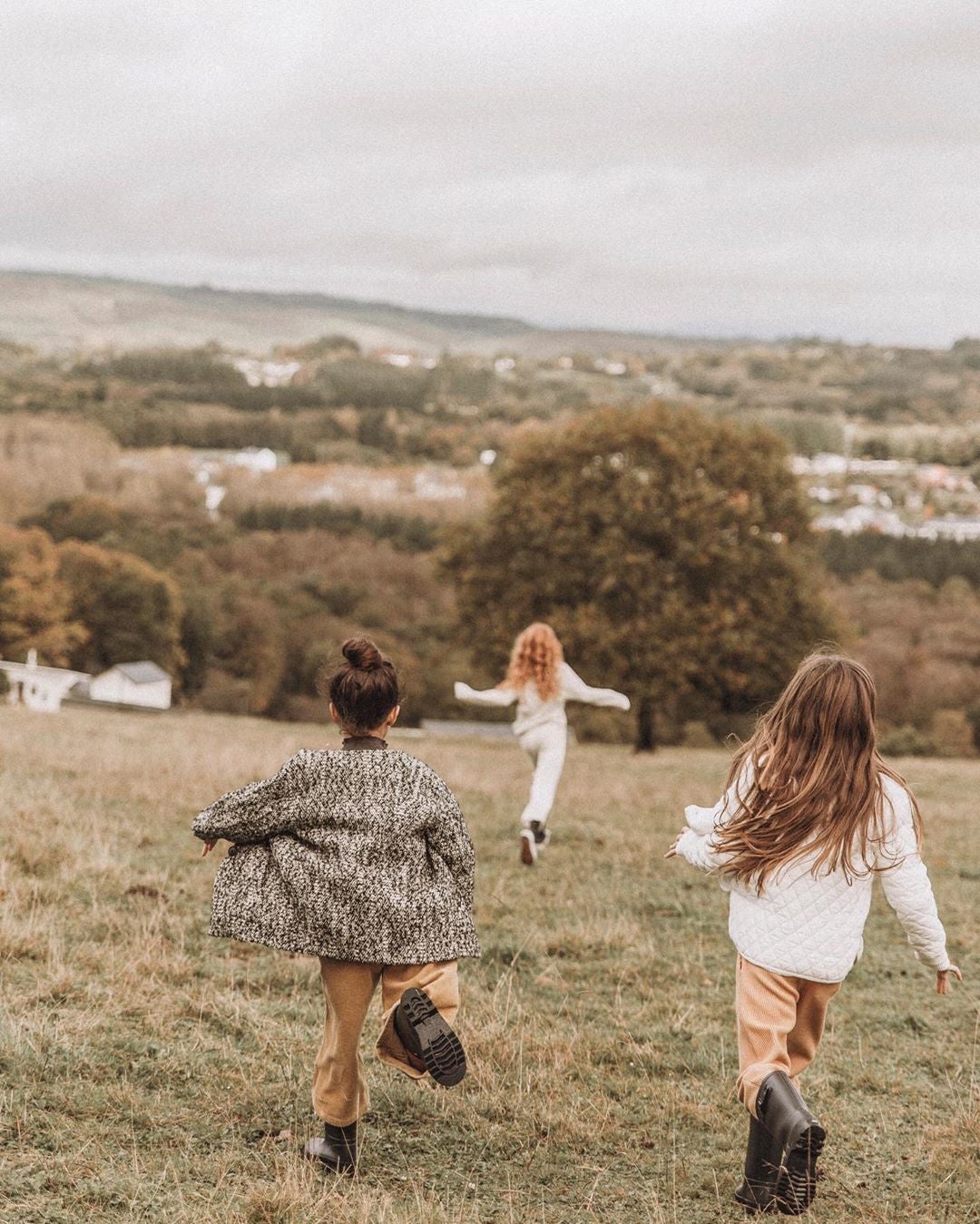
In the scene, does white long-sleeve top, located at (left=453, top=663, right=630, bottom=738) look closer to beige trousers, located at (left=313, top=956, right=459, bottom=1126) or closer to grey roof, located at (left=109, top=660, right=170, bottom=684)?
beige trousers, located at (left=313, top=956, right=459, bottom=1126)

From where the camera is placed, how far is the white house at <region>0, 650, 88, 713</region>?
52.4 m

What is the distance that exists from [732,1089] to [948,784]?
1765 centimetres

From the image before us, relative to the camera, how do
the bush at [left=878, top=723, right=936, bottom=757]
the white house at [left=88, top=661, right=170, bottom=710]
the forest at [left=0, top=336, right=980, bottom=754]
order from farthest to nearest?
the white house at [left=88, top=661, right=170, bottom=710], the forest at [left=0, top=336, right=980, bottom=754], the bush at [left=878, top=723, right=936, bottom=757]

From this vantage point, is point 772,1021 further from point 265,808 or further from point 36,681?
point 36,681

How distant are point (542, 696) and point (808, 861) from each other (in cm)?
641

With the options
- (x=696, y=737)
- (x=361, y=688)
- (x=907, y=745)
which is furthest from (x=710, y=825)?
(x=907, y=745)

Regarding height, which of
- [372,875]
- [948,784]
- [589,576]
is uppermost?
[372,875]

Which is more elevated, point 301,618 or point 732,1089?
point 732,1089

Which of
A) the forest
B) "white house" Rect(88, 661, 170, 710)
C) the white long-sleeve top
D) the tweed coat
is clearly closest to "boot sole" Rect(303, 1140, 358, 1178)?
the tweed coat

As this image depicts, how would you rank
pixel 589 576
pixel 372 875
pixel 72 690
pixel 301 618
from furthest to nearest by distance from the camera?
pixel 301 618 → pixel 72 690 → pixel 589 576 → pixel 372 875

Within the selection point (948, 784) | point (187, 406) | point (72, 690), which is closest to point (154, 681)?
point (72, 690)

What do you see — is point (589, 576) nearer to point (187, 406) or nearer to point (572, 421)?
point (572, 421)

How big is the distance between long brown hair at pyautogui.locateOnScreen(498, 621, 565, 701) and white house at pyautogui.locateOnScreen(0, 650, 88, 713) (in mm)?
44009

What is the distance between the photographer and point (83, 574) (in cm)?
6278
